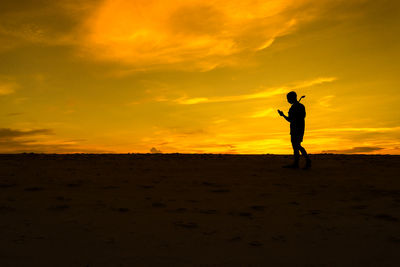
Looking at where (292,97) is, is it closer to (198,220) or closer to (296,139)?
(296,139)

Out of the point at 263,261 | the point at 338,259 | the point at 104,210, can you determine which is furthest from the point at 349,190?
the point at 104,210

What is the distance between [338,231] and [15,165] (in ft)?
28.8

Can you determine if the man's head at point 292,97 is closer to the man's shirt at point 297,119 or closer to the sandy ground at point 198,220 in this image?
the man's shirt at point 297,119

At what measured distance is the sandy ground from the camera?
336cm

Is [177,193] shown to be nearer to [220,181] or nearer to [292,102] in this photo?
[220,181]

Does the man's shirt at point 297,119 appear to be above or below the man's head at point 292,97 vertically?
below

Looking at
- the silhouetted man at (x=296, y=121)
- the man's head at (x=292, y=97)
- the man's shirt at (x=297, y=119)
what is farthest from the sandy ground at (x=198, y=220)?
the man's head at (x=292, y=97)

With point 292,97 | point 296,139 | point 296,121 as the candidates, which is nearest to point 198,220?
point 296,139

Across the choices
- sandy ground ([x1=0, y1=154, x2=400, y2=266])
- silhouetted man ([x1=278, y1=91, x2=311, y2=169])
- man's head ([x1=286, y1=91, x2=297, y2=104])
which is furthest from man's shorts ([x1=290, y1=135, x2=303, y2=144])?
sandy ground ([x1=0, y1=154, x2=400, y2=266])

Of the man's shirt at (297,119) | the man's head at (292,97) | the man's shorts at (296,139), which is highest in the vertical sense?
the man's head at (292,97)

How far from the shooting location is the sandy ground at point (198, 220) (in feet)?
11.0

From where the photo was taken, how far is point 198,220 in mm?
4512

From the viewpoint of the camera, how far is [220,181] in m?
7.52

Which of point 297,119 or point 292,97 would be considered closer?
point 297,119
